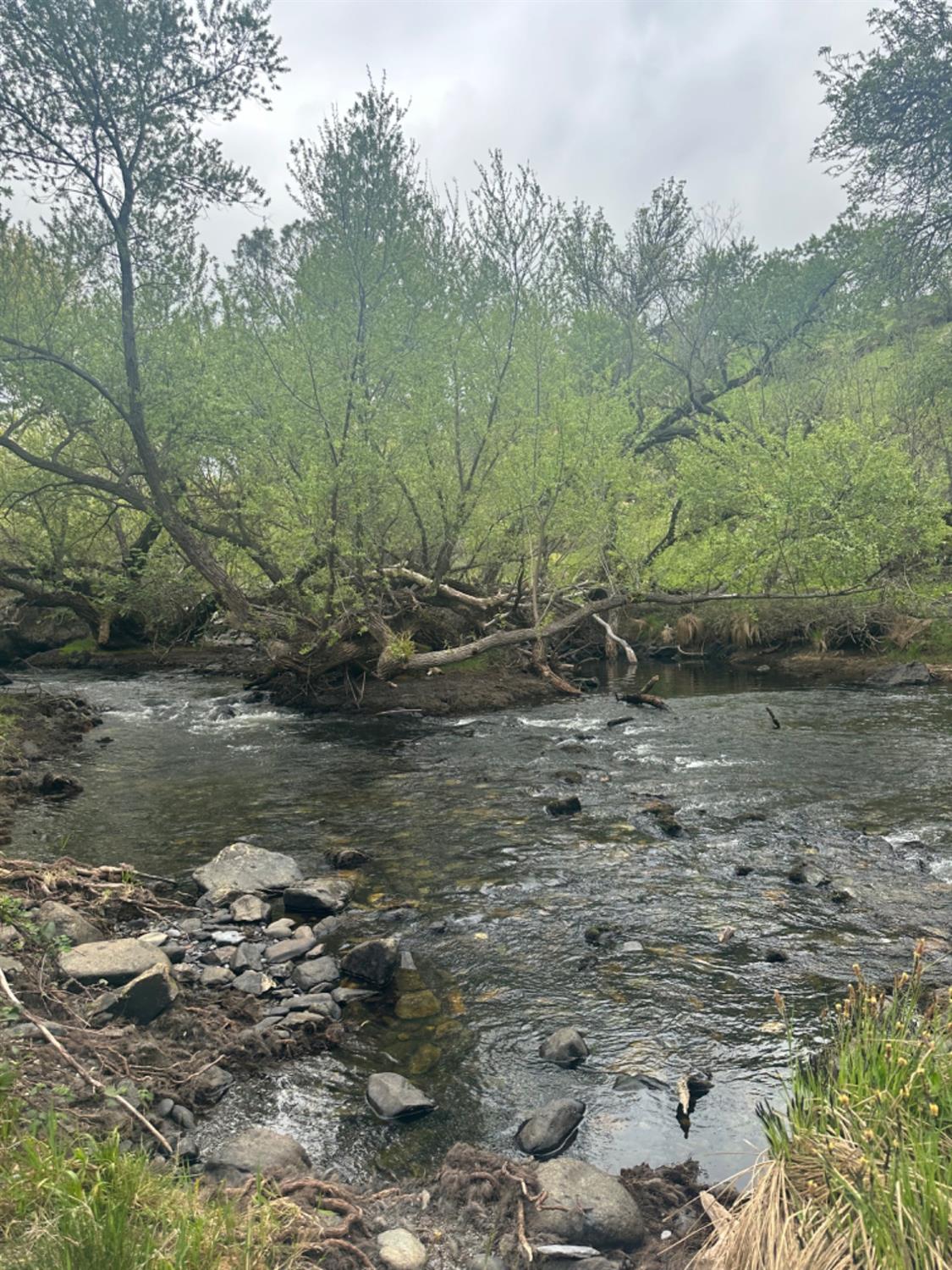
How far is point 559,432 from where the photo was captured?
70.9ft

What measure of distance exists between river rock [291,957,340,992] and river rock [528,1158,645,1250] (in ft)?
9.69

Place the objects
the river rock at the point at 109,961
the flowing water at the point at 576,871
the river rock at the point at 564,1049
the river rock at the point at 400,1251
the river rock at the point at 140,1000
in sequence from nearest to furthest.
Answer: the river rock at the point at 400,1251
the flowing water at the point at 576,871
the river rock at the point at 564,1049
the river rock at the point at 140,1000
the river rock at the point at 109,961

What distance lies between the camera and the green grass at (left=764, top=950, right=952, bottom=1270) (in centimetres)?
299

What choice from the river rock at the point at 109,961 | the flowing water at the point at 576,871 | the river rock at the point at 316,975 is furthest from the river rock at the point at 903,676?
the river rock at the point at 109,961

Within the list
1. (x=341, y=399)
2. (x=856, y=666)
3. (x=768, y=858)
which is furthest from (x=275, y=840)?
(x=856, y=666)

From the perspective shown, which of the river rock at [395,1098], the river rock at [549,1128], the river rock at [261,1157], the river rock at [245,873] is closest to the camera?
the river rock at [261,1157]

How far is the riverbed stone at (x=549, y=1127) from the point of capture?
484cm

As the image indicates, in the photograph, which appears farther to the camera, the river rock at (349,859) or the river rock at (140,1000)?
the river rock at (349,859)

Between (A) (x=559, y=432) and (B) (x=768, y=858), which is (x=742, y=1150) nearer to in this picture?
(B) (x=768, y=858)

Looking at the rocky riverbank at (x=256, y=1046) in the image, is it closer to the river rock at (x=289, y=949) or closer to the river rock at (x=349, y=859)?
the river rock at (x=289, y=949)

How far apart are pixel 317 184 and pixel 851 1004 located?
71.8 ft

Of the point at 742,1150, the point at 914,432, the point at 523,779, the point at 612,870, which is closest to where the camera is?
the point at 742,1150

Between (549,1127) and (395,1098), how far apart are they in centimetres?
106

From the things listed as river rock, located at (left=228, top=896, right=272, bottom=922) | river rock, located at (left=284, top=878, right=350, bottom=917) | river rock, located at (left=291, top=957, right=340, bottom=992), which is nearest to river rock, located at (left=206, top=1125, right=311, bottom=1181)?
river rock, located at (left=291, top=957, right=340, bottom=992)
